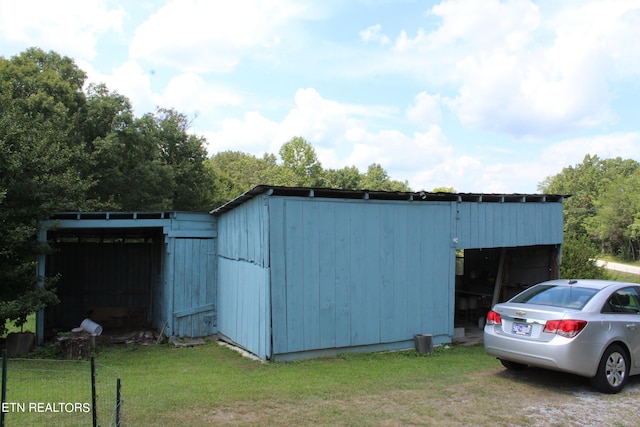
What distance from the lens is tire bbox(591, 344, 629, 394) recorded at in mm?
6047

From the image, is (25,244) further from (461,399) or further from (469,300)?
(469,300)

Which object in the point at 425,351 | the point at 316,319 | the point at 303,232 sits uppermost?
the point at 303,232

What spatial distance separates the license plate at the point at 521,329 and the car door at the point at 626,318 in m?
0.97

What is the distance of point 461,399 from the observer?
5.80 meters

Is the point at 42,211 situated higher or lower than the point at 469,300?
higher

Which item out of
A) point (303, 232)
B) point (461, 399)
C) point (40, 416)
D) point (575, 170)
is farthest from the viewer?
point (575, 170)

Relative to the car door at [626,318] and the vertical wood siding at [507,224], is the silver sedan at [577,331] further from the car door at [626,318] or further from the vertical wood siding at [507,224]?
the vertical wood siding at [507,224]

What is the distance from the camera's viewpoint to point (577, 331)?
19.5ft

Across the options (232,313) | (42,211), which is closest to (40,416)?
(232,313)

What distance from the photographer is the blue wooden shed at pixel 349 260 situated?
8617 millimetres

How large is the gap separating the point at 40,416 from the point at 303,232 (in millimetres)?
4773

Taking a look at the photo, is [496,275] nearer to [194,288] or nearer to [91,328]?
[194,288]

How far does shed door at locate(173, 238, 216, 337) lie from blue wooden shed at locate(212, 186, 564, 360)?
83 cm

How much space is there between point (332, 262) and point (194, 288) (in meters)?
4.66
